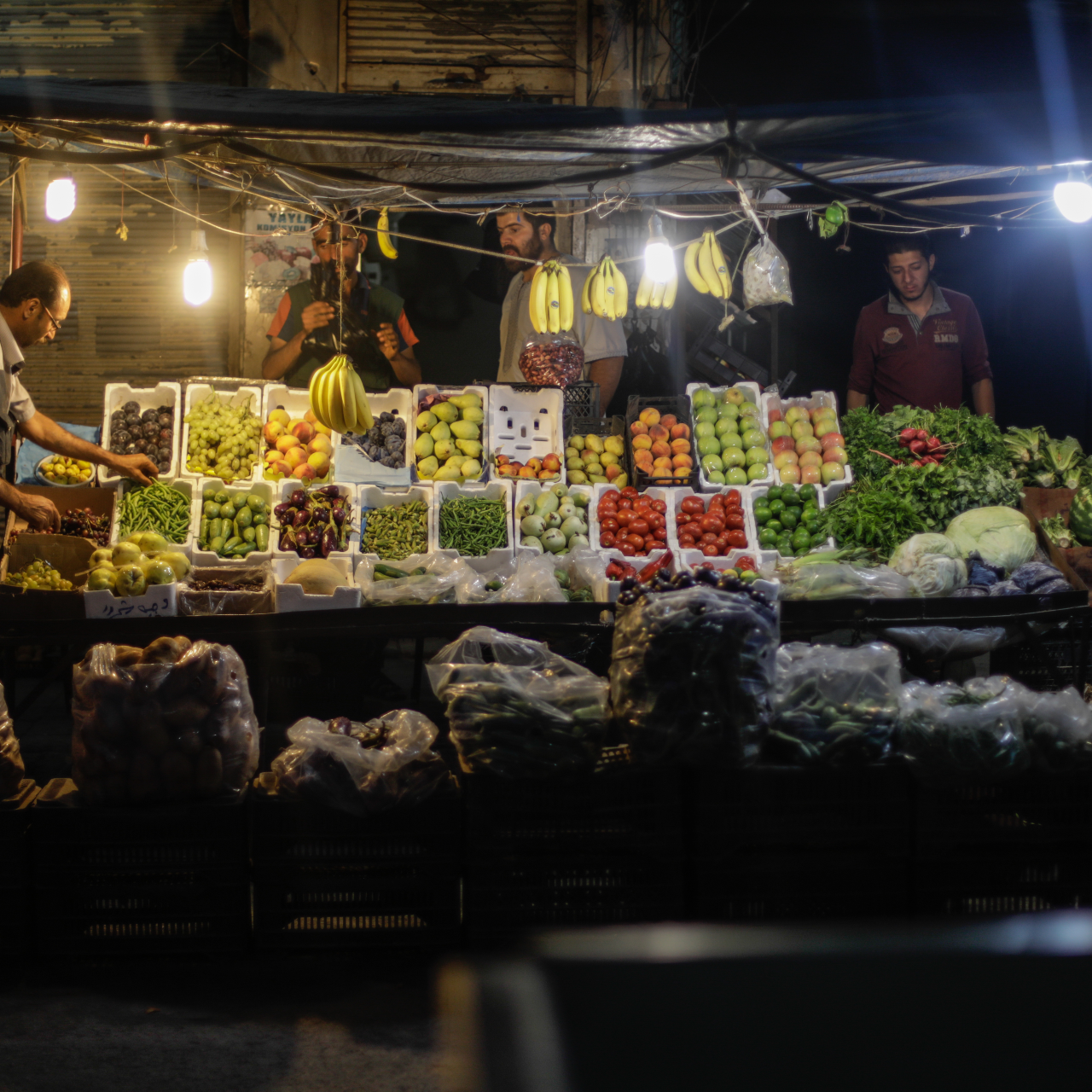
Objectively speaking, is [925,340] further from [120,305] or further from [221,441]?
[120,305]

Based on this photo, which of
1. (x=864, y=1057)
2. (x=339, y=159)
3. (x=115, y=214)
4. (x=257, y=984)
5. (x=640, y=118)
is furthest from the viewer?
(x=115, y=214)

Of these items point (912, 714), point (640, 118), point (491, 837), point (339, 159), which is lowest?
point (491, 837)

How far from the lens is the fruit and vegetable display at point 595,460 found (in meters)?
7.23

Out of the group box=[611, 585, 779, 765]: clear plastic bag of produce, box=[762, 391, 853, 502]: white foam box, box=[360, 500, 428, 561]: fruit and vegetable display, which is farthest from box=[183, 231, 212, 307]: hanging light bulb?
box=[611, 585, 779, 765]: clear plastic bag of produce

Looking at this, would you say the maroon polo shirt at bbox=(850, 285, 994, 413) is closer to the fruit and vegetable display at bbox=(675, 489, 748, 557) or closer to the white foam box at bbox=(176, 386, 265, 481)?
the fruit and vegetable display at bbox=(675, 489, 748, 557)

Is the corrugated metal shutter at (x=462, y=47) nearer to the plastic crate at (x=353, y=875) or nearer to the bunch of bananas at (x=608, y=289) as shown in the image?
the bunch of bananas at (x=608, y=289)

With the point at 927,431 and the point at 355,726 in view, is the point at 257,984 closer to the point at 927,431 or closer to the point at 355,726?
the point at 355,726

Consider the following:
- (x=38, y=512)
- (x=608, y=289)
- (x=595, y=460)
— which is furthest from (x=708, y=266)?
(x=38, y=512)

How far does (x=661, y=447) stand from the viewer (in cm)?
723

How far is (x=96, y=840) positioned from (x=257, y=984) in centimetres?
67

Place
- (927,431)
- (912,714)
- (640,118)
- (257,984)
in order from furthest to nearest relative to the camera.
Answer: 1. (927,431)
2. (640,118)
3. (912,714)
4. (257,984)

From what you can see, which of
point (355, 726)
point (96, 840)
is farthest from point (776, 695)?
point (96, 840)

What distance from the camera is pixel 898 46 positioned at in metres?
9.70

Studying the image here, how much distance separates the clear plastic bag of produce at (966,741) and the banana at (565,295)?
13.2ft
